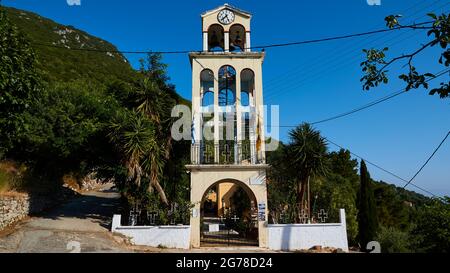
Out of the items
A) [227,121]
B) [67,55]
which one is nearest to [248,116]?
[227,121]

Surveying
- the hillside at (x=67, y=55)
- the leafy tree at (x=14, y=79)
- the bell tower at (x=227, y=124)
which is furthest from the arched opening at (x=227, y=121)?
the hillside at (x=67, y=55)

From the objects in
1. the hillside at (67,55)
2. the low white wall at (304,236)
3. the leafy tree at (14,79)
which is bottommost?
the low white wall at (304,236)

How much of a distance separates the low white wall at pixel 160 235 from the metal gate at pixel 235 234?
128 cm

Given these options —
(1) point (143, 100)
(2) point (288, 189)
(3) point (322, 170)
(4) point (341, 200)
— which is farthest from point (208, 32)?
(4) point (341, 200)

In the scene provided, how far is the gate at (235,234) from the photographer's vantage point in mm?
16500

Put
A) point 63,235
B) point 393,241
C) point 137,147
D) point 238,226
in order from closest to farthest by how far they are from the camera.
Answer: point 63,235 < point 137,147 < point 393,241 < point 238,226

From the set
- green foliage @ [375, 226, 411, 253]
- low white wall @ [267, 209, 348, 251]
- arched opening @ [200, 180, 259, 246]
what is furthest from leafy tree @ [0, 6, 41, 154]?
green foliage @ [375, 226, 411, 253]

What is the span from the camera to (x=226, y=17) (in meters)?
18.4

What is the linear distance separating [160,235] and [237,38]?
1175 cm

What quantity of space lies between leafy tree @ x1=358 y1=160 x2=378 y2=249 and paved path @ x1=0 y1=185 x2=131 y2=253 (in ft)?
49.2

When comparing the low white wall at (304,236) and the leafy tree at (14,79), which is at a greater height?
the leafy tree at (14,79)

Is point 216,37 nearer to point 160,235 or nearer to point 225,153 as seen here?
point 225,153

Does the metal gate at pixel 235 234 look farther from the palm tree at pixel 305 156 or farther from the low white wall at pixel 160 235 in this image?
the palm tree at pixel 305 156
